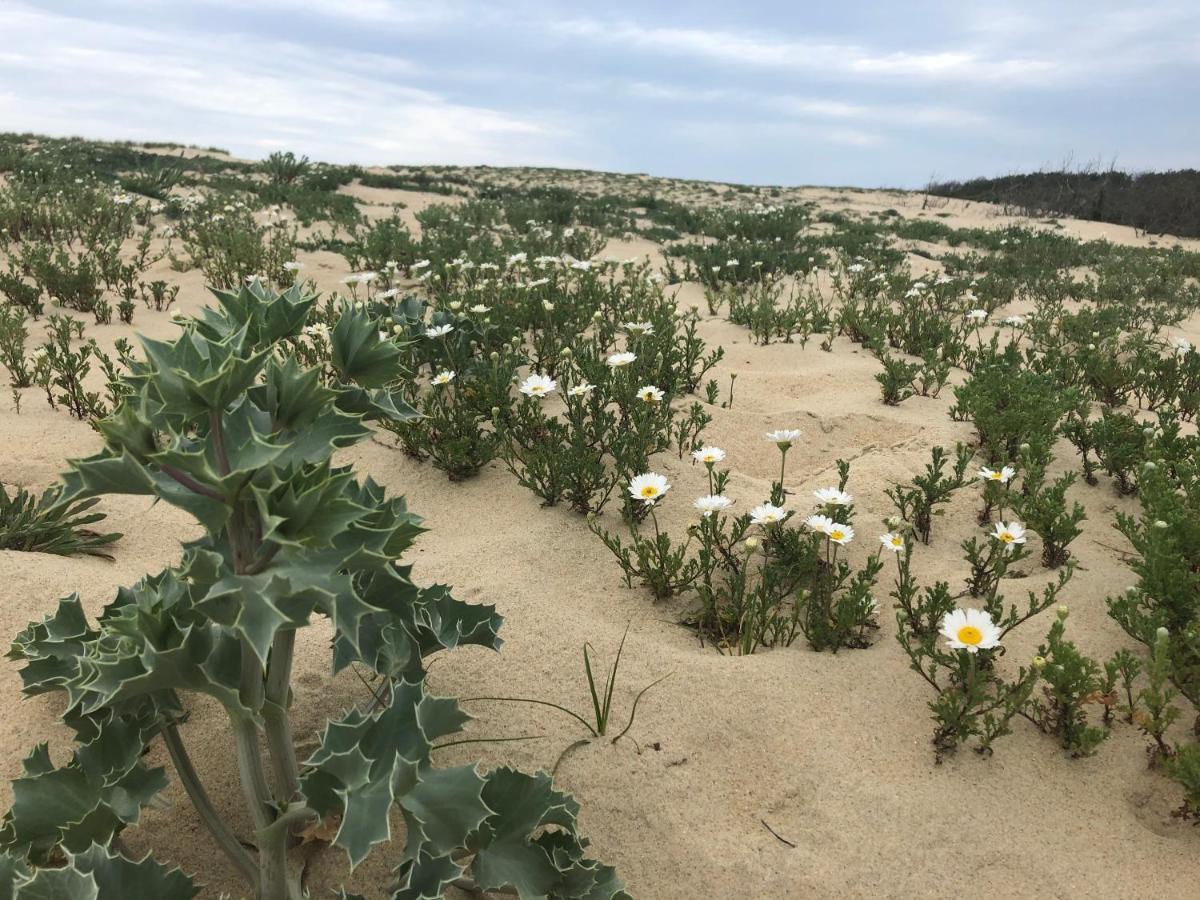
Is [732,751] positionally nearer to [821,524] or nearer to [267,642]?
[821,524]

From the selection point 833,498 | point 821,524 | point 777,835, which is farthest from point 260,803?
point 833,498

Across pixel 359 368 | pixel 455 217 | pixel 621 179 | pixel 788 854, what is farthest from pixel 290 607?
pixel 621 179

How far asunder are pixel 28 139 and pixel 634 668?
25835 mm

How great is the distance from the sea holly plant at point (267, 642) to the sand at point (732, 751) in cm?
30

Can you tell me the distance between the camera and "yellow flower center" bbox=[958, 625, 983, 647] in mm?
2441

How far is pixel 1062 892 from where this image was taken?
2.03 metres

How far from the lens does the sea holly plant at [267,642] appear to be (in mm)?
1328

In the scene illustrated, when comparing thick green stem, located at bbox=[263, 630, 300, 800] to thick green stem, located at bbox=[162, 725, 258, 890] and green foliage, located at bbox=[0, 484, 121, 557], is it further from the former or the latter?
green foliage, located at bbox=[0, 484, 121, 557]

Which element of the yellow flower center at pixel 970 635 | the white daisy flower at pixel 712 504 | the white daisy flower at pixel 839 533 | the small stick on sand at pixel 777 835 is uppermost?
the white daisy flower at pixel 712 504

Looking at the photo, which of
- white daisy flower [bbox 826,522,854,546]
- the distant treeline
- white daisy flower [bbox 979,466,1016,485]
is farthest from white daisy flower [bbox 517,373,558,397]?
the distant treeline

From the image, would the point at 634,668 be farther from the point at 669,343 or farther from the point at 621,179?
the point at 621,179

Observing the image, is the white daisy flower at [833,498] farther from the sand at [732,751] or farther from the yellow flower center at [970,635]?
the yellow flower center at [970,635]

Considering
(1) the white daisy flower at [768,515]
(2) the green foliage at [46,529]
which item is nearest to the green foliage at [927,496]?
(1) the white daisy flower at [768,515]

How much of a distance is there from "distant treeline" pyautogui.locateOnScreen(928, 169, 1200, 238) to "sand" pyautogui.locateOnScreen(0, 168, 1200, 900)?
75.9ft
